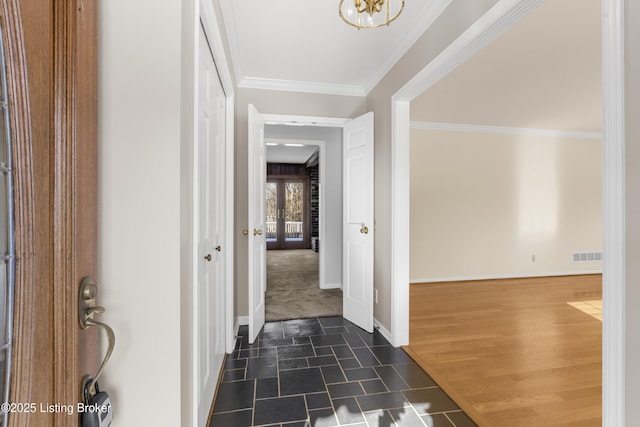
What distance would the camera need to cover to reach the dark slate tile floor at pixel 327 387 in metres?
1.63

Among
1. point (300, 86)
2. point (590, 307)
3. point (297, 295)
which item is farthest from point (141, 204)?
point (590, 307)

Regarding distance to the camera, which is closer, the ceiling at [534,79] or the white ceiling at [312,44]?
the white ceiling at [312,44]

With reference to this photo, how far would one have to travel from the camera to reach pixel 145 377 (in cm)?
77

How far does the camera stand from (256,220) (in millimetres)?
2605

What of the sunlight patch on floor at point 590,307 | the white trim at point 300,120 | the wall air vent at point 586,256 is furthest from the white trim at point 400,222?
the wall air vent at point 586,256

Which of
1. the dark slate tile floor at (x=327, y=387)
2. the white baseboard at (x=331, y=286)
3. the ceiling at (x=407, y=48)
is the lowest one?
the dark slate tile floor at (x=327, y=387)

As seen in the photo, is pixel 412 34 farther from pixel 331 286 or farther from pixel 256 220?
pixel 331 286

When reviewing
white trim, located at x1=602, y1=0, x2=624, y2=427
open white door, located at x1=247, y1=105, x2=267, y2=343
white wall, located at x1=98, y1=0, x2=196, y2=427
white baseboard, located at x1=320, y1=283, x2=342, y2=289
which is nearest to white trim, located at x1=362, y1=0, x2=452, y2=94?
white trim, located at x1=602, y1=0, x2=624, y2=427

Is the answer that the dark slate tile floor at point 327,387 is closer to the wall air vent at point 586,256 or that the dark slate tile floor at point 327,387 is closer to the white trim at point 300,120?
the white trim at point 300,120

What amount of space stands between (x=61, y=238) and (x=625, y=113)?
5.29 ft

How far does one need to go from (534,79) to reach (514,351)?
8.92ft

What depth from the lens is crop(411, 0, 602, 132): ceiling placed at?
208 cm

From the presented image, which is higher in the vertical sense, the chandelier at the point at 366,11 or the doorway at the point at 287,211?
the chandelier at the point at 366,11

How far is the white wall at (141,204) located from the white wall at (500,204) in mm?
4203
